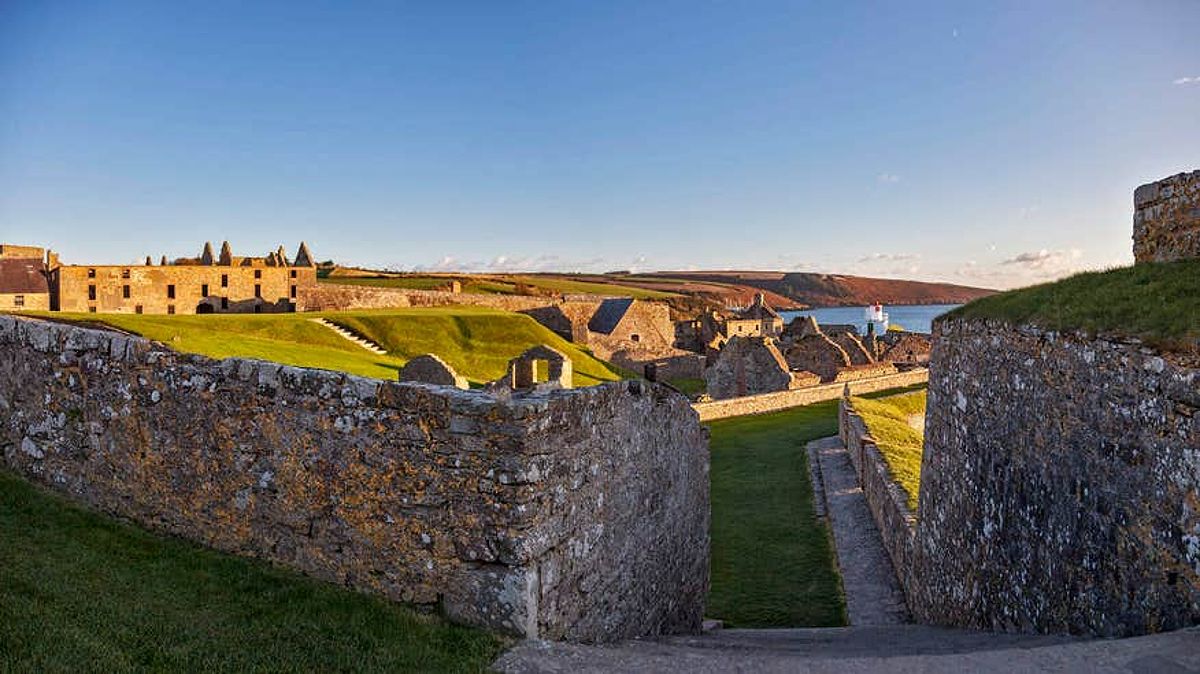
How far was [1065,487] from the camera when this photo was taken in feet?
24.0

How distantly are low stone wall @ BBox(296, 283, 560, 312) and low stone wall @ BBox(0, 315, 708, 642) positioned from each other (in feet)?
207

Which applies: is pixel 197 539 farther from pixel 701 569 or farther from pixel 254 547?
pixel 701 569

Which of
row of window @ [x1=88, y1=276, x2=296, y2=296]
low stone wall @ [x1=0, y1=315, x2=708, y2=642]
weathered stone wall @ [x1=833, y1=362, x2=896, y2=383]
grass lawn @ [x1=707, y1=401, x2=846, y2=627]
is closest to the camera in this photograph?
low stone wall @ [x1=0, y1=315, x2=708, y2=642]

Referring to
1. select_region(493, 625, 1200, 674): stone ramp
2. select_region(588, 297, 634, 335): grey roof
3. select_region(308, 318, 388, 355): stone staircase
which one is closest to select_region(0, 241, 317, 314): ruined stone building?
select_region(308, 318, 388, 355): stone staircase

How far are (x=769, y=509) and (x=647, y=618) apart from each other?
12919mm

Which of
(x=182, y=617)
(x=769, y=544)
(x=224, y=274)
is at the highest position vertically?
(x=224, y=274)

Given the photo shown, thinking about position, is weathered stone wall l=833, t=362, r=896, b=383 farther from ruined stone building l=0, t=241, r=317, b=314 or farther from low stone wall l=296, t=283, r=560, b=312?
ruined stone building l=0, t=241, r=317, b=314

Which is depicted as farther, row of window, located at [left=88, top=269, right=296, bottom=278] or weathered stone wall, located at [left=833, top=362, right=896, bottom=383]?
row of window, located at [left=88, top=269, right=296, bottom=278]

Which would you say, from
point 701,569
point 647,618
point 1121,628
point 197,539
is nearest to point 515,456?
point 197,539

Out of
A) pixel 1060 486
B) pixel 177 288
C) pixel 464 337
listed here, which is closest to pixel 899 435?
pixel 1060 486

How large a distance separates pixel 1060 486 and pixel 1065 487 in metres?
0.12

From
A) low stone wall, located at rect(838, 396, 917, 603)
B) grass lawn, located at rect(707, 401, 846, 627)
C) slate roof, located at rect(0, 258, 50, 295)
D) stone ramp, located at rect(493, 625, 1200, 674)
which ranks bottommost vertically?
grass lawn, located at rect(707, 401, 846, 627)

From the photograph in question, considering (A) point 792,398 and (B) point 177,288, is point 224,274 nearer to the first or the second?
(B) point 177,288

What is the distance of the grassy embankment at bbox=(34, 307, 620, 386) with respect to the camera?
3247 centimetres
